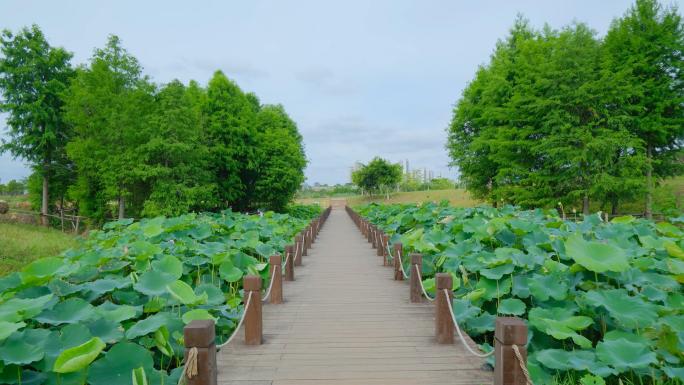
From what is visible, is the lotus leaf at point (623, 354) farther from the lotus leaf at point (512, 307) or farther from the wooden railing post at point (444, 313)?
the wooden railing post at point (444, 313)

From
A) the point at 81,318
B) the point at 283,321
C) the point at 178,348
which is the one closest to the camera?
the point at 81,318

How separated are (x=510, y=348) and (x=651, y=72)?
871 inches

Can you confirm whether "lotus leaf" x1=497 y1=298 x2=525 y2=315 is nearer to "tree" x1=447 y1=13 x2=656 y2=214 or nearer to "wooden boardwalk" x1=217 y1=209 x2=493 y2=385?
"wooden boardwalk" x1=217 y1=209 x2=493 y2=385

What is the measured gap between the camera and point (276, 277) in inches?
208

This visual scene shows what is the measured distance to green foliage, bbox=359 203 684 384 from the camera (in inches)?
117

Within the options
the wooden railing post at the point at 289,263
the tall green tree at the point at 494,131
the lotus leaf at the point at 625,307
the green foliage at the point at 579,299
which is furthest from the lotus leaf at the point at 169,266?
the tall green tree at the point at 494,131

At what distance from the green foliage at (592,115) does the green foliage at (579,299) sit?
1251 cm

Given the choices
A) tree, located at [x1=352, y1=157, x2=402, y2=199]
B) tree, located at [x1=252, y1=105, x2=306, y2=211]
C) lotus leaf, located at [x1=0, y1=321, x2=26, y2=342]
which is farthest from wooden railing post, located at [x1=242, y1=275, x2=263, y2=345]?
tree, located at [x1=352, y1=157, x2=402, y2=199]

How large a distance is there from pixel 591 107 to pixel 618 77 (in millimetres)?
1589

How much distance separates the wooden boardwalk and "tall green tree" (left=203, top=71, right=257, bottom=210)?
18.8 metres

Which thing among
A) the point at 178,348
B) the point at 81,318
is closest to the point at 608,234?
the point at 178,348

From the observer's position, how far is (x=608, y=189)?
16641mm

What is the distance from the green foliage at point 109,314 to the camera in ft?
7.70

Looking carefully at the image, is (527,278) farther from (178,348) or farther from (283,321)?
(178,348)
